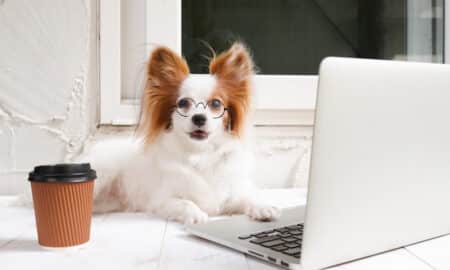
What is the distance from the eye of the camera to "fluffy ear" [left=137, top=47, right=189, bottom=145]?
1021mm

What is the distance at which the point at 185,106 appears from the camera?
3.23 ft

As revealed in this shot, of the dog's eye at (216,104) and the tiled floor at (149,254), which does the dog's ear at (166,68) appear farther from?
the tiled floor at (149,254)

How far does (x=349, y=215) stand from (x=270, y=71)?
3.22 feet

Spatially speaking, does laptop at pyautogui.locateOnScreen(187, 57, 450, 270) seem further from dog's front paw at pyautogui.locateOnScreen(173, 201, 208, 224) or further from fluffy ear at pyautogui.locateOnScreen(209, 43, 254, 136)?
fluffy ear at pyautogui.locateOnScreen(209, 43, 254, 136)

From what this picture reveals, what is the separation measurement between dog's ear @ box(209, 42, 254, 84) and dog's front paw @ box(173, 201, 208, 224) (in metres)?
0.30

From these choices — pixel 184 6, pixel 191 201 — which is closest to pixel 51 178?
pixel 191 201

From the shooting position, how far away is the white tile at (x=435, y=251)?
0.65 meters

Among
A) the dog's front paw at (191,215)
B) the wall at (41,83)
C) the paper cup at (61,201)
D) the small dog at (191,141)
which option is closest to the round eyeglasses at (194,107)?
the small dog at (191,141)

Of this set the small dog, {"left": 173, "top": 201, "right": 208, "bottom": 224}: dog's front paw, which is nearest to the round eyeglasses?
the small dog

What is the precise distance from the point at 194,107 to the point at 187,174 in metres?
0.15

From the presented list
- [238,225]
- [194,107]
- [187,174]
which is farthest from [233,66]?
[238,225]

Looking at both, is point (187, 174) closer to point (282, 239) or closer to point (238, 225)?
point (238, 225)

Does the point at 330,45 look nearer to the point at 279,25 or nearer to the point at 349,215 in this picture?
the point at 279,25

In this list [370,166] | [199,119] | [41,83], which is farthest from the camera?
[41,83]
